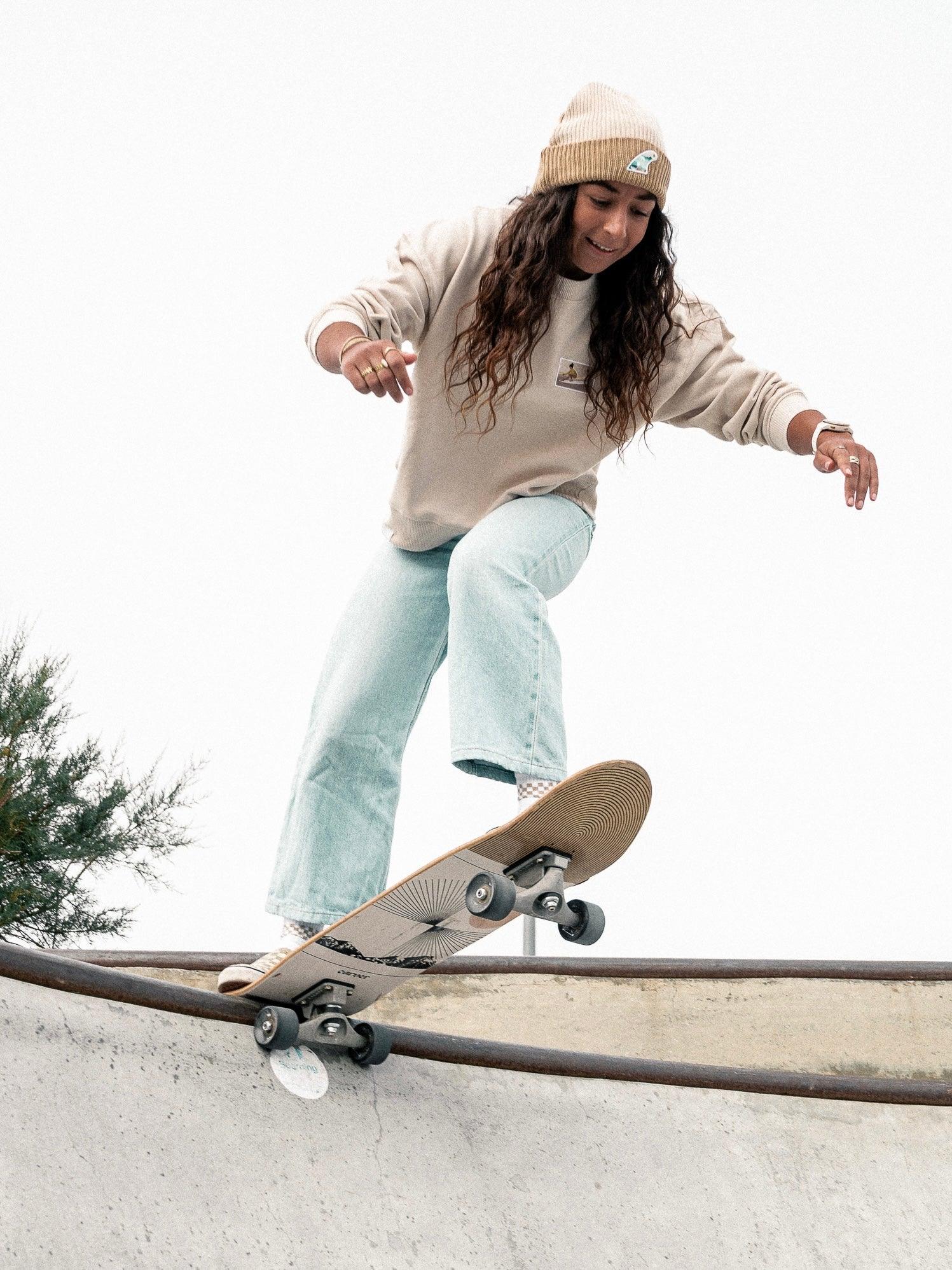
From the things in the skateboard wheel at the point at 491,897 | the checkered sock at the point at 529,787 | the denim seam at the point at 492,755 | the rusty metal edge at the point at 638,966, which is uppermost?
the denim seam at the point at 492,755

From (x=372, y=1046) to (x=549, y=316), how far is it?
174cm

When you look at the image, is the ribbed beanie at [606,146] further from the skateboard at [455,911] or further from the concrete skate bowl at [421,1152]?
the concrete skate bowl at [421,1152]

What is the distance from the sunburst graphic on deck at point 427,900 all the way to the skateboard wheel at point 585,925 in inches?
8.4

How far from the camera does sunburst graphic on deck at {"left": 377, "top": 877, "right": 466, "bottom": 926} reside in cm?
216

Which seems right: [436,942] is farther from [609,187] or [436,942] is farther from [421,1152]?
[609,187]

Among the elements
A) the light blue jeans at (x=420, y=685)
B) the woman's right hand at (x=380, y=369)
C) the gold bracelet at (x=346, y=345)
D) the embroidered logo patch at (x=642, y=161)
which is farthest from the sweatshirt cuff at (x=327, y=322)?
the embroidered logo patch at (x=642, y=161)

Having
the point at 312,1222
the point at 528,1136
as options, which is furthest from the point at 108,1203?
the point at 528,1136

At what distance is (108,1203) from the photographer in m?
1.77

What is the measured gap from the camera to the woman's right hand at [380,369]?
222cm

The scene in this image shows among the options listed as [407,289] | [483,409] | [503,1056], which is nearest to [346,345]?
[407,289]

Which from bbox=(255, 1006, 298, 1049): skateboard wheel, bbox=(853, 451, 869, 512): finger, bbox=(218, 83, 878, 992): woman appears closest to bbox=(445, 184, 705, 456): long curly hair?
bbox=(218, 83, 878, 992): woman

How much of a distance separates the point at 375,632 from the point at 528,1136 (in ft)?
4.09

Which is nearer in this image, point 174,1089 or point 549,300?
point 174,1089

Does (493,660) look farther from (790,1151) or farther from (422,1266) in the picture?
(790,1151)
